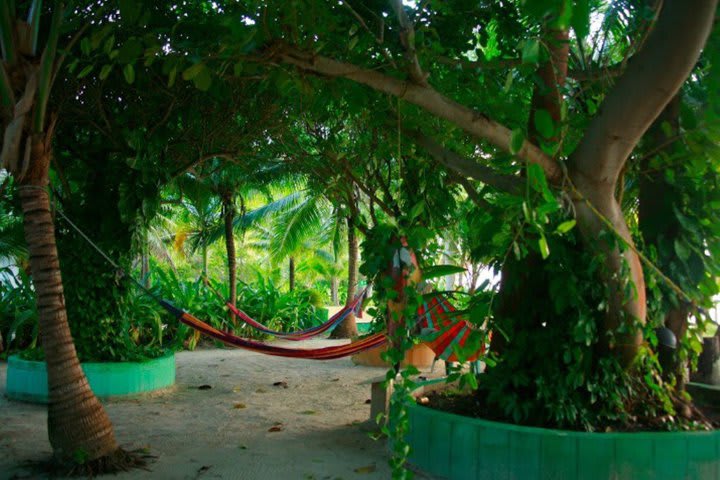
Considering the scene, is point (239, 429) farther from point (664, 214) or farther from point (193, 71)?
point (664, 214)

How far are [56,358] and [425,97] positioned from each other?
1.92 m

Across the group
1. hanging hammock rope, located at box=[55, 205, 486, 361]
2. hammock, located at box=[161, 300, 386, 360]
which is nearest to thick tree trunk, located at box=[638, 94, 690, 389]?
hanging hammock rope, located at box=[55, 205, 486, 361]

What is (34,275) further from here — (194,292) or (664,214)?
(194,292)

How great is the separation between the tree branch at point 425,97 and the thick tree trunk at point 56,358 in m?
1.34

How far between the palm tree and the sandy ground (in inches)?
9.0

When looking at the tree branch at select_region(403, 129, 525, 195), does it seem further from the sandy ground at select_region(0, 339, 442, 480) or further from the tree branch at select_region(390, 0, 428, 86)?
the sandy ground at select_region(0, 339, 442, 480)

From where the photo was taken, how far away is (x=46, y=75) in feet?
9.16

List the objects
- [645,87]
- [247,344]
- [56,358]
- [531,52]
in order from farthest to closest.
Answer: [247,344]
[56,358]
[645,87]
[531,52]

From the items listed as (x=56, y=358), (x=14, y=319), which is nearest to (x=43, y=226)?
(x=56, y=358)

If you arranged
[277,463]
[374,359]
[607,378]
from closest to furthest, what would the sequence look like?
[607,378]
[277,463]
[374,359]

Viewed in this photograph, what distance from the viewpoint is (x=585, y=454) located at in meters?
2.39

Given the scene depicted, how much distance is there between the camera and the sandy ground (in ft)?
9.76

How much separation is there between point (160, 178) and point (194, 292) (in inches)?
163

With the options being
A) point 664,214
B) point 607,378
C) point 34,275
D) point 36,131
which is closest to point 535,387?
point 607,378
